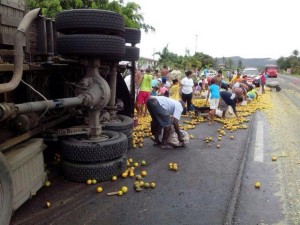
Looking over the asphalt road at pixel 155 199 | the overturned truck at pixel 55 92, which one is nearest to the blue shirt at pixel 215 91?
the asphalt road at pixel 155 199

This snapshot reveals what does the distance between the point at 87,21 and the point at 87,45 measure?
0.39 metres

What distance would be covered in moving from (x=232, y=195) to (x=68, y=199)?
259 cm

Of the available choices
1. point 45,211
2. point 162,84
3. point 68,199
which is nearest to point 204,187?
point 68,199

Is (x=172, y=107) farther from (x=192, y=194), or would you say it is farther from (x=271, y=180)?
(x=192, y=194)

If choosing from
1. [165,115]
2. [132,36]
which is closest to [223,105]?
[165,115]

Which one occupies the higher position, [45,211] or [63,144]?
[63,144]

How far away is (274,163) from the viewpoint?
7.04 meters

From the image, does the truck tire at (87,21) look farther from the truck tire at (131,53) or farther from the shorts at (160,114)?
the shorts at (160,114)

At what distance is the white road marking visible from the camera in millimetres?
7484

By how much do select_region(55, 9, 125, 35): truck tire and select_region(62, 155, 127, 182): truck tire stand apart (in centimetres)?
231

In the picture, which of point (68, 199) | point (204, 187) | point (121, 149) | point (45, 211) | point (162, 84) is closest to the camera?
point (45, 211)

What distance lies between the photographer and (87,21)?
5320mm

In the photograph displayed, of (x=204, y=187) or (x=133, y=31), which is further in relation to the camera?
(x=133, y=31)

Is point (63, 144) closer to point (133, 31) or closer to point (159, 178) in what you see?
point (159, 178)
